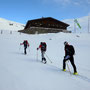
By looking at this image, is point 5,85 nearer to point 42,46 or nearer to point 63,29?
point 42,46

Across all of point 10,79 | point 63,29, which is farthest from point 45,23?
point 10,79

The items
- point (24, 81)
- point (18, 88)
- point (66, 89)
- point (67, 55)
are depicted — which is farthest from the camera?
point (67, 55)

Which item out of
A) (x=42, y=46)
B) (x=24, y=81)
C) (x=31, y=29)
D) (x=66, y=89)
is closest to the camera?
(x=66, y=89)

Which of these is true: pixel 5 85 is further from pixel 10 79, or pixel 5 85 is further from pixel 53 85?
pixel 53 85

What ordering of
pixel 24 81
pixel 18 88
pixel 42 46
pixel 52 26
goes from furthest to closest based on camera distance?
1. pixel 52 26
2. pixel 42 46
3. pixel 24 81
4. pixel 18 88

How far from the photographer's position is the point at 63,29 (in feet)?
141

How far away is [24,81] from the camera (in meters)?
3.72

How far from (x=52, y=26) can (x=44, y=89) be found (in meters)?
38.9

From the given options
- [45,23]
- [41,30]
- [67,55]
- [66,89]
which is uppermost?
[45,23]

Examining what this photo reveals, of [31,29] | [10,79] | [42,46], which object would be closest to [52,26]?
[31,29]

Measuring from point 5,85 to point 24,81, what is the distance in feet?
2.35

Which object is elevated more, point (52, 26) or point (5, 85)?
point (52, 26)

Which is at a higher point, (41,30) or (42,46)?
(41,30)

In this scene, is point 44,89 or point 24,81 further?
point 24,81
